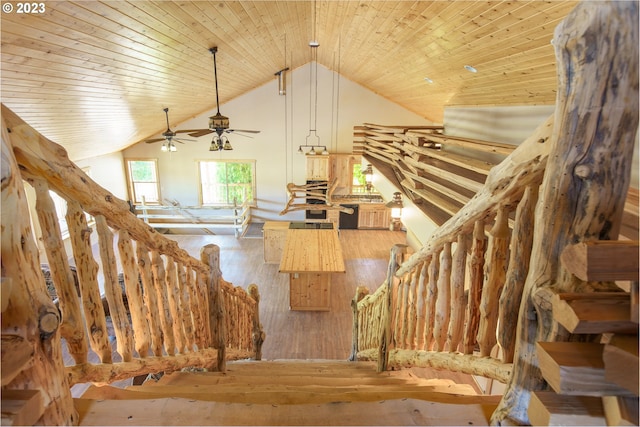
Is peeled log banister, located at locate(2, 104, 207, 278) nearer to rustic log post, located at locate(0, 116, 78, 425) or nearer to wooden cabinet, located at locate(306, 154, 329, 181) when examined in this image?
rustic log post, located at locate(0, 116, 78, 425)

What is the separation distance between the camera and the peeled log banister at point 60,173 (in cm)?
101

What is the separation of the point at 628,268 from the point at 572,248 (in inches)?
4.1

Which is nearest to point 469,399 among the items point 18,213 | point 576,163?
point 576,163

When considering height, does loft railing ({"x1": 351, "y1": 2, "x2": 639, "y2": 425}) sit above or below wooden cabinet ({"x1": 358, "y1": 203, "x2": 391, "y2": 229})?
above

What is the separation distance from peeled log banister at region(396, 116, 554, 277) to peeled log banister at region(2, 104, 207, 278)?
1530 mm

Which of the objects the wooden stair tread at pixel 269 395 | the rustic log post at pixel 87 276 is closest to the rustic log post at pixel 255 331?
the wooden stair tread at pixel 269 395

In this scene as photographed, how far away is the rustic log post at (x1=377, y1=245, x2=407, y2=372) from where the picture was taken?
2674 millimetres

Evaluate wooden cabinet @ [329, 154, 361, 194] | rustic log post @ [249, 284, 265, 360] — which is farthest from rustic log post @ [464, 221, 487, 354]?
wooden cabinet @ [329, 154, 361, 194]

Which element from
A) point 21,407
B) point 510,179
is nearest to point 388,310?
point 510,179

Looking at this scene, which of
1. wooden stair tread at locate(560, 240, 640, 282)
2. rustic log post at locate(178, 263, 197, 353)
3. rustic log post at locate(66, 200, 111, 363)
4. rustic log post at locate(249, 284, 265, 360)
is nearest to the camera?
wooden stair tread at locate(560, 240, 640, 282)

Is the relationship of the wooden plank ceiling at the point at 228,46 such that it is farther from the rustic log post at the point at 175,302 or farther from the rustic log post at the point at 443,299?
the rustic log post at the point at 175,302

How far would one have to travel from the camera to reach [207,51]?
4.52 metres

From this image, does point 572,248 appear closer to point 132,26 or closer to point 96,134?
point 132,26

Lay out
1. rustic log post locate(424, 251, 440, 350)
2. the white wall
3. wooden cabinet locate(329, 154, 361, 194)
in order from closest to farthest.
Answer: rustic log post locate(424, 251, 440, 350), the white wall, wooden cabinet locate(329, 154, 361, 194)
